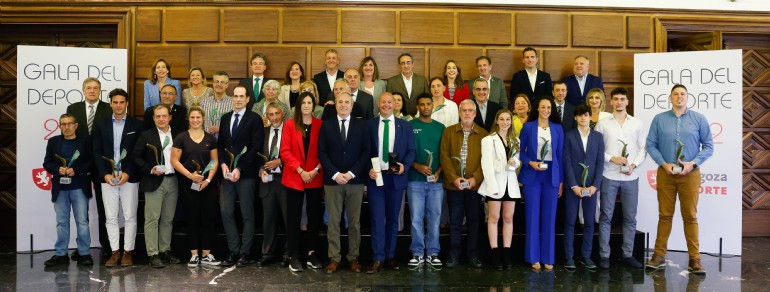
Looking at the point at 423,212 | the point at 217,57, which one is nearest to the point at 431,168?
the point at 423,212

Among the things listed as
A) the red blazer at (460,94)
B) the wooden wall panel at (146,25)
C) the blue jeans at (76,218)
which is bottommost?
the blue jeans at (76,218)

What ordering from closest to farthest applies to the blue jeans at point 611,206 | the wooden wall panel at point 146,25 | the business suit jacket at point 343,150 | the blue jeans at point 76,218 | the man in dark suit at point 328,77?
the business suit jacket at point 343,150, the blue jeans at point 611,206, the blue jeans at point 76,218, the man in dark suit at point 328,77, the wooden wall panel at point 146,25

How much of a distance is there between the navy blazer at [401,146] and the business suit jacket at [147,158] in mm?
1884

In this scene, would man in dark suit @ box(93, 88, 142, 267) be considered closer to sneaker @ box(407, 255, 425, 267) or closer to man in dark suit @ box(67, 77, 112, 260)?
man in dark suit @ box(67, 77, 112, 260)

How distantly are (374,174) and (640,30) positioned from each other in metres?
4.38

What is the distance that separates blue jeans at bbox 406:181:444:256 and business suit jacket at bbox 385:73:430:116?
3.67ft

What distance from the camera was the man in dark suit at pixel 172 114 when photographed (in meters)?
5.30

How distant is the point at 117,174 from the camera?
5.04 meters

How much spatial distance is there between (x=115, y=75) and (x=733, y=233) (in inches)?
263

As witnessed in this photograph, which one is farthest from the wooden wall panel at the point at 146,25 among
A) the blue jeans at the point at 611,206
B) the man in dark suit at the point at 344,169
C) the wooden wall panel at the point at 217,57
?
the blue jeans at the point at 611,206

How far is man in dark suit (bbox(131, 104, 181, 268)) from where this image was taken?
195 inches

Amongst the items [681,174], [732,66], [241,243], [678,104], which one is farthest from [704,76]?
[241,243]

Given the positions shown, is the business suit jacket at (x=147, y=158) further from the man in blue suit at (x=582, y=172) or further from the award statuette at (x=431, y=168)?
the man in blue suit at (x=582, y=172)

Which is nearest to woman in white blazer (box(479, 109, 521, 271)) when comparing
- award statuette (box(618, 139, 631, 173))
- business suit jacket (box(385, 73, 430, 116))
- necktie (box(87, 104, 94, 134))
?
award statuette (box(618, 139, 631, 173))
